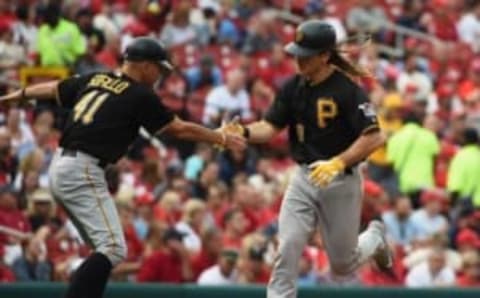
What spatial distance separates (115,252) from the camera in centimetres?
1217

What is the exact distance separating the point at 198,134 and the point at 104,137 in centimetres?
59

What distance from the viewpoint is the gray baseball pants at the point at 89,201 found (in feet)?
40.0

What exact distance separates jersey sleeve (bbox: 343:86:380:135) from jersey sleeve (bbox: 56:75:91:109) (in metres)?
1.66

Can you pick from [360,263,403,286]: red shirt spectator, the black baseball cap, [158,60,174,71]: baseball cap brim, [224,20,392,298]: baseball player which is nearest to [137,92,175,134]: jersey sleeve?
[158,60,174,71]: baseball cap brim

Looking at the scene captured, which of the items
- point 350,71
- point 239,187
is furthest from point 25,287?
point 239,187

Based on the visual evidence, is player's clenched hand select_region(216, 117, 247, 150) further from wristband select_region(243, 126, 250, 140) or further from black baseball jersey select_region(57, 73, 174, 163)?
black baseball jersey select_region(57, 73, 174, 163)

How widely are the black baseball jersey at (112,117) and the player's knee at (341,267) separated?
4.74 feet

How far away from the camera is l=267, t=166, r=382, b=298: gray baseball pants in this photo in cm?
1244

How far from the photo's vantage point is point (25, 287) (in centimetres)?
1388

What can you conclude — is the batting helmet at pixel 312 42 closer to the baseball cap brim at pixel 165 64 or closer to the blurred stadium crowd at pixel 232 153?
the baseball cap brim at pixel 165 64

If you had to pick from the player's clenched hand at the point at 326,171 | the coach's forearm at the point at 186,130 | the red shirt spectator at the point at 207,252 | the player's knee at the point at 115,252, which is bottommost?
the red shirt spectator at the point at 207,252

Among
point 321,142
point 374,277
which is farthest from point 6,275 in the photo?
point 321,142

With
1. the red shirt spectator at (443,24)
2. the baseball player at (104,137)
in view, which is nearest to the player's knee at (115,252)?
the baseball player at (104,137)

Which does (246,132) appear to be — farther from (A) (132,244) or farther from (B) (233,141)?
(A) (132,244)
